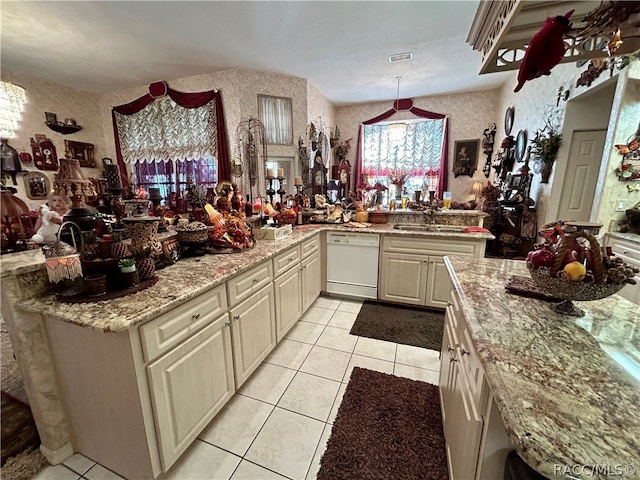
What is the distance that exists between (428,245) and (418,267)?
261 millimetres

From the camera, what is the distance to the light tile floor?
1318 mm

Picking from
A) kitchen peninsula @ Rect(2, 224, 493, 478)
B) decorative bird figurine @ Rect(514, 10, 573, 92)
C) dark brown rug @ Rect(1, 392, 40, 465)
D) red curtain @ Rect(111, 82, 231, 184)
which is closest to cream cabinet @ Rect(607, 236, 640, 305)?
decorative bird figurine @ Rect(514, 10, 573, 92)

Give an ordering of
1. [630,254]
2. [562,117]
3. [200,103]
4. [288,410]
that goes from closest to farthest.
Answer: [288,410]
[630,254]
[562,117]
[200,103]

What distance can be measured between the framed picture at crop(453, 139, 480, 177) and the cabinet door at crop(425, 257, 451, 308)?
3835 millimetres

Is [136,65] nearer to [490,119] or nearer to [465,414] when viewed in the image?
[465,414]

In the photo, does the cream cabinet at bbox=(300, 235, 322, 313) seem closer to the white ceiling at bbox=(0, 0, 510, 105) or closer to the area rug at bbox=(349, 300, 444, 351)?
the area rug at bbox=(349, 300, 444, 351)

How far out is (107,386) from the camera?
44.9 inches

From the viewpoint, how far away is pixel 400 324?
262 centimetres

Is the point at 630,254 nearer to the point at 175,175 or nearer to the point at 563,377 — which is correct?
the point at 563,377

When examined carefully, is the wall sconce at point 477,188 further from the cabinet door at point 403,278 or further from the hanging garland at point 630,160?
the cabinet door at point 403,278

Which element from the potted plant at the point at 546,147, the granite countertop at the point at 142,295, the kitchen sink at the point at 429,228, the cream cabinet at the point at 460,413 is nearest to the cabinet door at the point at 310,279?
the granite countertop at the point at 142,295

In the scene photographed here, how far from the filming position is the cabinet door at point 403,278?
2750mm

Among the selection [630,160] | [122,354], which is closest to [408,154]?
[630,160]

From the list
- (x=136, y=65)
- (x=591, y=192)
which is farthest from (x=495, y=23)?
(x=136, y=65)
